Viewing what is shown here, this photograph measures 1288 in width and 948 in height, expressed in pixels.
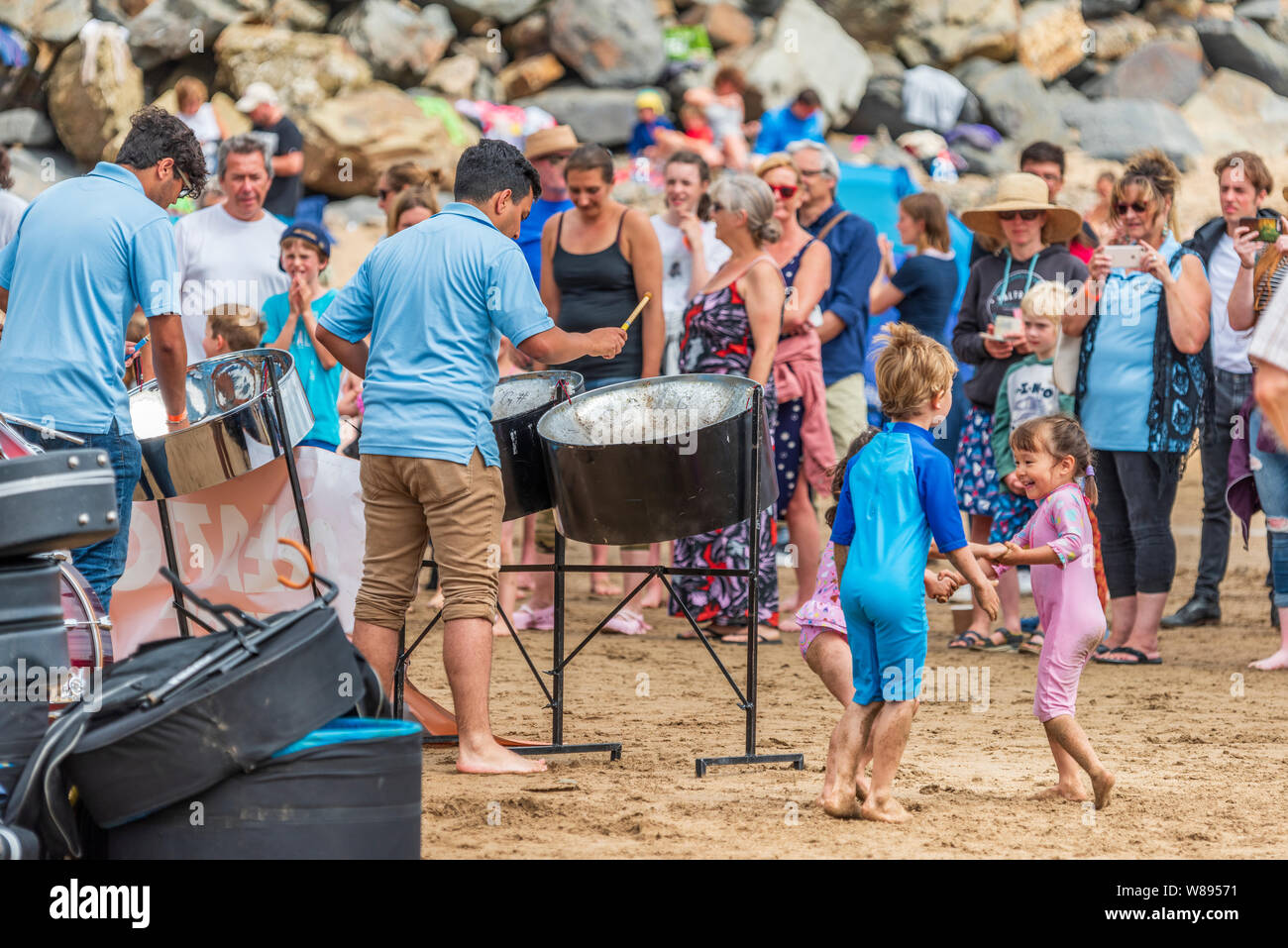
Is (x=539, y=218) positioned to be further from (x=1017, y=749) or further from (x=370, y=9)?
(x=370, y=9)

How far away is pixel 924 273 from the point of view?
6.35 metres

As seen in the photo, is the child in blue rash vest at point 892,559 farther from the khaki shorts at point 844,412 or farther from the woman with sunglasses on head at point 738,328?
the khaki shorts at point 844,412

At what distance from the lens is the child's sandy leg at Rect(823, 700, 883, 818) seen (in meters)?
3.27

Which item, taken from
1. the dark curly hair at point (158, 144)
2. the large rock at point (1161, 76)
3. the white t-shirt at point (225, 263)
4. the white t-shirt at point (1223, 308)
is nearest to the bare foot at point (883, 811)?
the dark curly hair at point (158, 144)

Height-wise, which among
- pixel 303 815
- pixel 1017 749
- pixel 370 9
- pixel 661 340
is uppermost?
pixel 370 9

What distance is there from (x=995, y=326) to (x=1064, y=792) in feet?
8.02

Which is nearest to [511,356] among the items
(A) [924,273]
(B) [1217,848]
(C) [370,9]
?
(A) [924,273]

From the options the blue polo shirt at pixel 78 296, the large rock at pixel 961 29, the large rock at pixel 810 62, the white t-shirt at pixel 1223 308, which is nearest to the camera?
the blue polo shirt at pixel 78 296

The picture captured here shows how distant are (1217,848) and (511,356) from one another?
382 centimetres

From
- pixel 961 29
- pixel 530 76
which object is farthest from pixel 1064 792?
pixel 961 29

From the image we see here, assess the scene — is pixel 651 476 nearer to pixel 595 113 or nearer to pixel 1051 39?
pixel 595 113

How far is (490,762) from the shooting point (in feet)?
12.0

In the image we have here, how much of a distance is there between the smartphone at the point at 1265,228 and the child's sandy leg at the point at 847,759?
2691 mm

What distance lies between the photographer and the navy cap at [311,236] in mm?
5305
